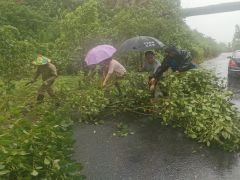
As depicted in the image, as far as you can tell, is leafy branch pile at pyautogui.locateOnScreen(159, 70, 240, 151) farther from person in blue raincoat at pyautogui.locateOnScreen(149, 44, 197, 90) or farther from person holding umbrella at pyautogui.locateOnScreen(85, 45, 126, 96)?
person holding umbrella at pyautogui.locateOnScreen(85, 45, 126, 96)

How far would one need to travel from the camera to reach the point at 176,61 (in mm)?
4605

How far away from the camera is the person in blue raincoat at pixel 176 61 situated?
14.5 feet

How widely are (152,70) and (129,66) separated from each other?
595 cm

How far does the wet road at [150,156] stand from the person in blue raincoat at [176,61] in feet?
4.81

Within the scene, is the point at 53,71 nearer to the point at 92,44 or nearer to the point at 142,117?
the point at 142,117

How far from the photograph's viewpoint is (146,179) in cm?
292

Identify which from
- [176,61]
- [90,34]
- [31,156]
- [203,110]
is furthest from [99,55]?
[90,34]

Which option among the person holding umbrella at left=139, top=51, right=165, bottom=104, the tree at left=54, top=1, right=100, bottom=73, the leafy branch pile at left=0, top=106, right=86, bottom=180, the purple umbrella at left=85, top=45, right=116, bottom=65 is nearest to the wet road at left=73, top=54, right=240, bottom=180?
the person holding umbrella at left=139, top=51, right=165, bottom=104

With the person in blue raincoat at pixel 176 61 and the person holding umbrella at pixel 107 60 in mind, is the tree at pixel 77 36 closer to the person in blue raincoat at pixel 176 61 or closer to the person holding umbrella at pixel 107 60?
the person holding umbrella at pixel 107 60

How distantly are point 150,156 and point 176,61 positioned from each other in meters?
2.47

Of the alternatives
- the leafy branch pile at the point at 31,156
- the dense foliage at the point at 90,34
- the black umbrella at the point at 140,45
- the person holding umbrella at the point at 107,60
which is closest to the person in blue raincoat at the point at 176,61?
the black umbrella at the point at 140,45

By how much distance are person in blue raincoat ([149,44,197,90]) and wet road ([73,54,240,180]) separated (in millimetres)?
1465

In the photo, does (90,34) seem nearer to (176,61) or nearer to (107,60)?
(107,60)

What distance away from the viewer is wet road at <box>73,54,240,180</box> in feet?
9.80
